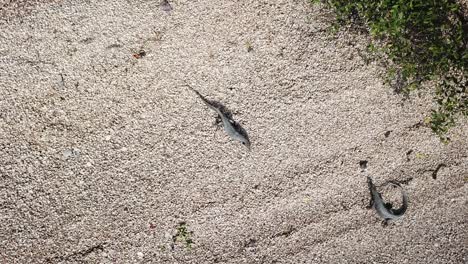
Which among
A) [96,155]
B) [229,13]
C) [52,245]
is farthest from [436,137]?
[52,245]

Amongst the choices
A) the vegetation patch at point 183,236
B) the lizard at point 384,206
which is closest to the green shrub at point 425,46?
the lizard at point 384,206

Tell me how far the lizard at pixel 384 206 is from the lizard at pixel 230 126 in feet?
4.12

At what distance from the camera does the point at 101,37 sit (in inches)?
160

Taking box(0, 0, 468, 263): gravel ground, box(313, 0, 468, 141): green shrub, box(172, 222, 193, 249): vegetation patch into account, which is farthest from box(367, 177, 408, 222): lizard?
box(172, 222, 193, 249): vegetation patch

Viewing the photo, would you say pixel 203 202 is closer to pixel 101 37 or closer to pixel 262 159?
pixel 262 159

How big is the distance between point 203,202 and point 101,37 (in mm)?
1732

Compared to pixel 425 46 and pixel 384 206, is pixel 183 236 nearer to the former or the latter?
pixel 384 206

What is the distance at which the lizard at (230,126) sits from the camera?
4082 mm

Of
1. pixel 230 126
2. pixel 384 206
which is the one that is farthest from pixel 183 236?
pixel 384 206

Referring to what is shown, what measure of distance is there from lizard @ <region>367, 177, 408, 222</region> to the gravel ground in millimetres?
81

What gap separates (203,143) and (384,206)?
5.89ft

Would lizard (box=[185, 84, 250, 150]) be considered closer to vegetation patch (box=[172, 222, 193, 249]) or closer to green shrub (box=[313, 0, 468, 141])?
vegetation patch (box=[172, 222, 193, 249])

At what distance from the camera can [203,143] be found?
4.16 metres

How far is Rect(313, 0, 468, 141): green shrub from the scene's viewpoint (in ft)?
13.3
